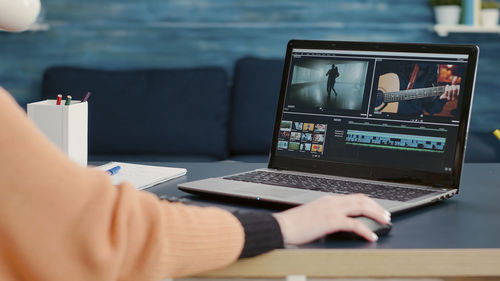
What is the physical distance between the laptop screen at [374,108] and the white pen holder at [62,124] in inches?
16.4

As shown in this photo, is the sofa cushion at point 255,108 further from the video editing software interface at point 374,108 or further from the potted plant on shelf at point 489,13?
the video editing software interface at point 374,108

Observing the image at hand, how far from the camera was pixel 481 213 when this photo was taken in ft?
3.67

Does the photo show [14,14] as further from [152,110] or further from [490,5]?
[490,5]

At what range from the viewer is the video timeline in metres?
1.28

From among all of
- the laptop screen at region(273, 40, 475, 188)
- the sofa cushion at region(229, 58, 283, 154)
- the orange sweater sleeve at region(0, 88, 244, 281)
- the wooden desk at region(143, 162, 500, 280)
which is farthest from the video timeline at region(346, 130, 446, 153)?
the sofa cushion at region(229, 58, 283, 154)

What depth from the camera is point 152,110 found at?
318cm

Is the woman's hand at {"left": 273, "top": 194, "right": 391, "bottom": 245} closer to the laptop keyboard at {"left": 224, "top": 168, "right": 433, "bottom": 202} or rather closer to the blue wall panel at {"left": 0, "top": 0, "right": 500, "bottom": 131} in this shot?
the laptop keyboard at {"left": 224, "top": 168, "right": 433, "bottom": 202}

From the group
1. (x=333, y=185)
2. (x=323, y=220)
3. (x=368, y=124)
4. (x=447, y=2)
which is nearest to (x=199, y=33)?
(x=447, y=2)

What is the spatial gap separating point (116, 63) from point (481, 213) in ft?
8.84

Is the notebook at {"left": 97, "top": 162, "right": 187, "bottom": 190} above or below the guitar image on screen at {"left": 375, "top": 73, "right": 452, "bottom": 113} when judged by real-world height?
below

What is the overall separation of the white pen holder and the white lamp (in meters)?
0.24

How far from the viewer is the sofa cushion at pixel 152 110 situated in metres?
3.15

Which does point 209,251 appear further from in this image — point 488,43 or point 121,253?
point 488,43

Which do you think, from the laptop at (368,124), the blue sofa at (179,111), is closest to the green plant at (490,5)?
the blue sofa at (179,111)
